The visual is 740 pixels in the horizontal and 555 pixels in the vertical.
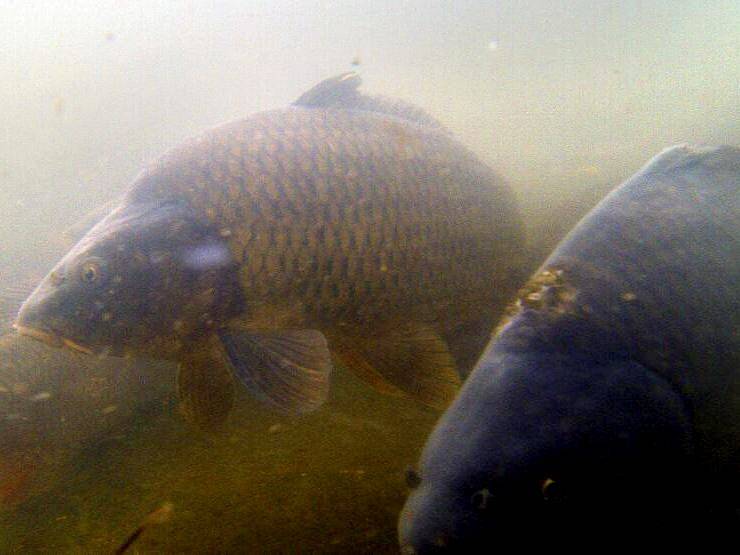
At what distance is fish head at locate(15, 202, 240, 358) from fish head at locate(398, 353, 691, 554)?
175 cm

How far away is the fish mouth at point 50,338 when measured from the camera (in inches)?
91.2

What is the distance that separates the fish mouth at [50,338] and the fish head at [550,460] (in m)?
1.97

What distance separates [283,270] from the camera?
2705mm

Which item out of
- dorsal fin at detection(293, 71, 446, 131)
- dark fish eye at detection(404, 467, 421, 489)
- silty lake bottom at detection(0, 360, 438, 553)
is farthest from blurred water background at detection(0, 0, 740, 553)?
dorsal fin at detection(293, 71, 446, 131)

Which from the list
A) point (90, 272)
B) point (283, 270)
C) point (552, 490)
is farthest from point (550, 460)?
point (90, 272)

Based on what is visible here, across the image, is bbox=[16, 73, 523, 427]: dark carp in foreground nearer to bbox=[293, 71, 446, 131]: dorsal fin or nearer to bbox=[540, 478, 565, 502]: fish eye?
bbox=[293, 71, 446, 131]: dorsal fin

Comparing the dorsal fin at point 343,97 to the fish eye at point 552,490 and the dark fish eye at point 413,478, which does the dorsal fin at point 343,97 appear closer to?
the dark fish eye at point 413,478

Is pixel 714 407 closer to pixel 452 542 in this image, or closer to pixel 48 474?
pixel 452 542

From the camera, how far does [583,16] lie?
3669 centimetres

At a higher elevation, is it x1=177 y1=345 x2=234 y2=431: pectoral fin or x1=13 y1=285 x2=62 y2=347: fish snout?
x1=13 y1=285 x2=62 y2=347: fish snout

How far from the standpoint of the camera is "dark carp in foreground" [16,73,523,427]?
8.21ft

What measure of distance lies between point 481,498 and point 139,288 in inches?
82.9

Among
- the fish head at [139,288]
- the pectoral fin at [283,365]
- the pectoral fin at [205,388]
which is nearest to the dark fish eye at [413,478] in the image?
the pectoral fin at [283,365]

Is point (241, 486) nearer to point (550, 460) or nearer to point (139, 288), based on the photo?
point (139, 288)
